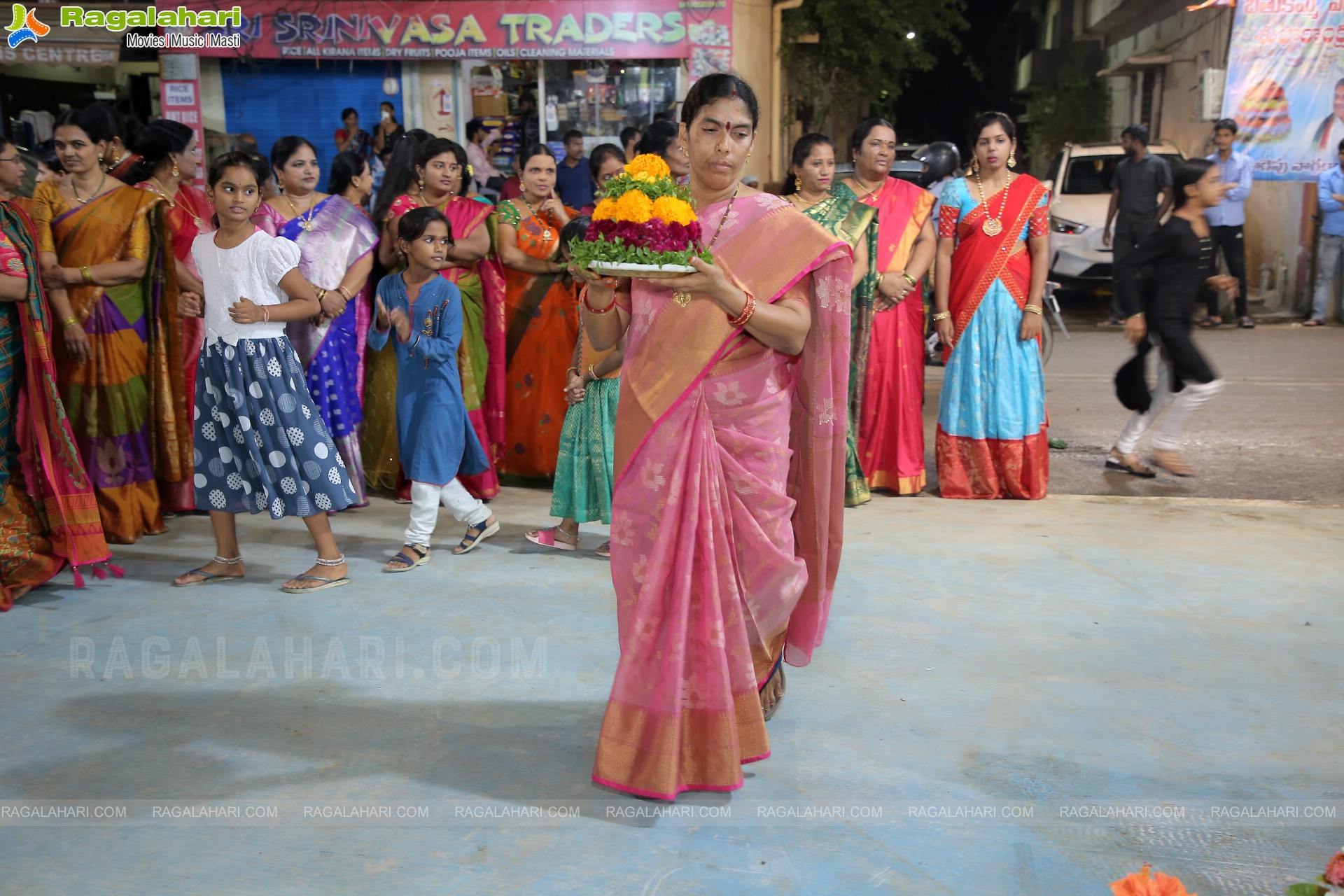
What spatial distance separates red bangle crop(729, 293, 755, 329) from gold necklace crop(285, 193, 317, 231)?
3.27 m

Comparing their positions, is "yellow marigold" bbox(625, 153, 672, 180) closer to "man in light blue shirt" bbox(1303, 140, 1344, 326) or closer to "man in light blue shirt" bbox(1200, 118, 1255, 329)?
"man in light blue shirt" bbox(1200, 118, 1255, 329)

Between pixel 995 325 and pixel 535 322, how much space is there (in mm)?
2336

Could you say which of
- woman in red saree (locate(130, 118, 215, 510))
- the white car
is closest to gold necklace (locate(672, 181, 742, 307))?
woman in red saree (locate(130, 118, 215, 510))

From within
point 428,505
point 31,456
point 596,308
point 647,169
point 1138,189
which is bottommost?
point 428,505

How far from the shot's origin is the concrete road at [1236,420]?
576 centimetres

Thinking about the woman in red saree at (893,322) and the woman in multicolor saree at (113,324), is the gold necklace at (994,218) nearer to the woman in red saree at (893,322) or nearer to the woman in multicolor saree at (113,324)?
the woman in red saree at (893,322)

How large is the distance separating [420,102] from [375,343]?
8093mm

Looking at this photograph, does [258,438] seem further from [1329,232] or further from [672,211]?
[1329,232]

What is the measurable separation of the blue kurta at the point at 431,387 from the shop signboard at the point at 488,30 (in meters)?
7.54


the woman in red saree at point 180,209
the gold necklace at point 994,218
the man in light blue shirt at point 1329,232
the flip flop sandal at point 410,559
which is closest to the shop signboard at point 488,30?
the man in light blue shirt at point 1329,232

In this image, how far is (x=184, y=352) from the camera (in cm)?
549

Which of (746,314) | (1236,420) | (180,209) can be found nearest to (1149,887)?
(746,314)

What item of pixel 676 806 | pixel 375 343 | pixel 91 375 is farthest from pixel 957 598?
pixel 91 375

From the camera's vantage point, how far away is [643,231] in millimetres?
2385
